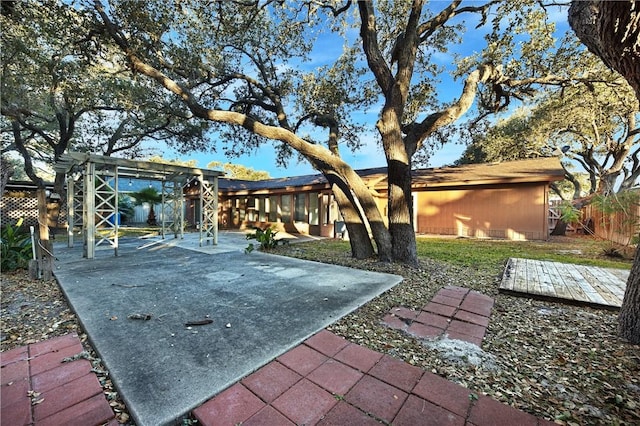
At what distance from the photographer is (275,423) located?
1.45 metres

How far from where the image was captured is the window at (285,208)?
13648 millimetres

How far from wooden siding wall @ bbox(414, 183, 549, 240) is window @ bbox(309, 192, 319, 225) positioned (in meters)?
4.81

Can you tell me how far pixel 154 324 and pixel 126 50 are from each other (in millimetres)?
5660

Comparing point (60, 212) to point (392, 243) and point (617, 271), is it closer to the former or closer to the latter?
point (392, 243)

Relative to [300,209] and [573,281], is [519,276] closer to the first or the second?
[573,281]

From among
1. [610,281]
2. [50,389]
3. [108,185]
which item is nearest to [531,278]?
[610,281]

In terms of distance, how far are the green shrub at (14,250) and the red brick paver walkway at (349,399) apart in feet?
20.4

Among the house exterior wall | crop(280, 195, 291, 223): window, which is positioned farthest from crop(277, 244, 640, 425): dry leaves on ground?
crop(280, 195, 291, 223): window

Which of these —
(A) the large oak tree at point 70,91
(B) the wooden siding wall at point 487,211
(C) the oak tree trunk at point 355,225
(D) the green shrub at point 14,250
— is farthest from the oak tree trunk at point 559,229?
(D) the green shrub at point 14,250

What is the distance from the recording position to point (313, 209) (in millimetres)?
12719

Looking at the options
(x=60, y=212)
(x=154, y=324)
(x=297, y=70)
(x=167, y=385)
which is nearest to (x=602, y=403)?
(x=167, y=385)

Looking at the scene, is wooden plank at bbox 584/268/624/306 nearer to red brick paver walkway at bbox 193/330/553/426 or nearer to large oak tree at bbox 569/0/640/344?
large oak tree at bbox 569/0/640/344

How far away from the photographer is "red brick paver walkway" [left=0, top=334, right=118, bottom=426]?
1496 mm

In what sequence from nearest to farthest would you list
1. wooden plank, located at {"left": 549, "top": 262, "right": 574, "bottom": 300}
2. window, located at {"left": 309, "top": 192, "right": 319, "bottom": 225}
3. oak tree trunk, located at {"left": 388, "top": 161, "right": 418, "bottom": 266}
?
1. wooden plank, located at {"left": 549, "top": 262, "right": 574, "bottom": 300}
2. oak tree trunk, located at {"left": 388, "top": 161, "right": 418, "bottom": 266}
3. window, located at {"left": 309, "top": 192, "right": 319, "bottom": 225}
